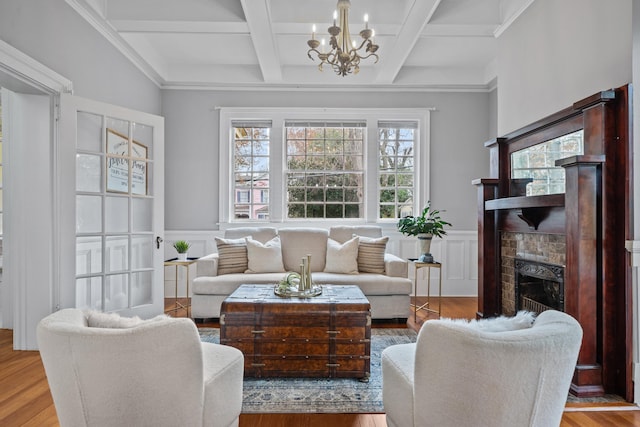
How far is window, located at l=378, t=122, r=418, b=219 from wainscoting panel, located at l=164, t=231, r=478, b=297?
1.19 feet

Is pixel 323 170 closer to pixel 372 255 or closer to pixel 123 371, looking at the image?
pixel 372 255

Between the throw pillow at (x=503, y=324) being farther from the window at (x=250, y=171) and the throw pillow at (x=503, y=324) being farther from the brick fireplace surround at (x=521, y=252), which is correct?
the window at (x=250, y=171)

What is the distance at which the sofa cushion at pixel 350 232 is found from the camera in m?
4.56

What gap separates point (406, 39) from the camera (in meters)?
3.77

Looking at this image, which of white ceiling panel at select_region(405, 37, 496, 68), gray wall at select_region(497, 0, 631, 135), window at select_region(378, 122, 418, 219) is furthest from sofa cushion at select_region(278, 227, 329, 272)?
white ceiling panel at select_region(405, 37, 496, 68)

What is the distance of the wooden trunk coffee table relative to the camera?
249 cm

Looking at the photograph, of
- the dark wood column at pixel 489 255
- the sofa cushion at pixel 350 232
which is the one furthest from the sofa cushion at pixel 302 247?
the dark wood column at pixel 489 255

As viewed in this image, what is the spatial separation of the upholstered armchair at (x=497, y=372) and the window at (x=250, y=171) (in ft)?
13.5

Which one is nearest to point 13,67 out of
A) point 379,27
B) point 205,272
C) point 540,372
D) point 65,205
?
point 65,205

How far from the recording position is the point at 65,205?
3031 millimetres

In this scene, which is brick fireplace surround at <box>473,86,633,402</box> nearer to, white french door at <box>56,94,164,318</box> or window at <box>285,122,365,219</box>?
window at <box>285,122,365,219</box>

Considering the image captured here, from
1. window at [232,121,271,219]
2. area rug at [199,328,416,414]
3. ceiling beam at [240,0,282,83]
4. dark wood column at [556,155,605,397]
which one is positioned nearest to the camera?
area rug at [199,328,416,414]

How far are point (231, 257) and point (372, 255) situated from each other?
5.23ft

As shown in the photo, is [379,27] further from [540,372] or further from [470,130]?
[540,372]
